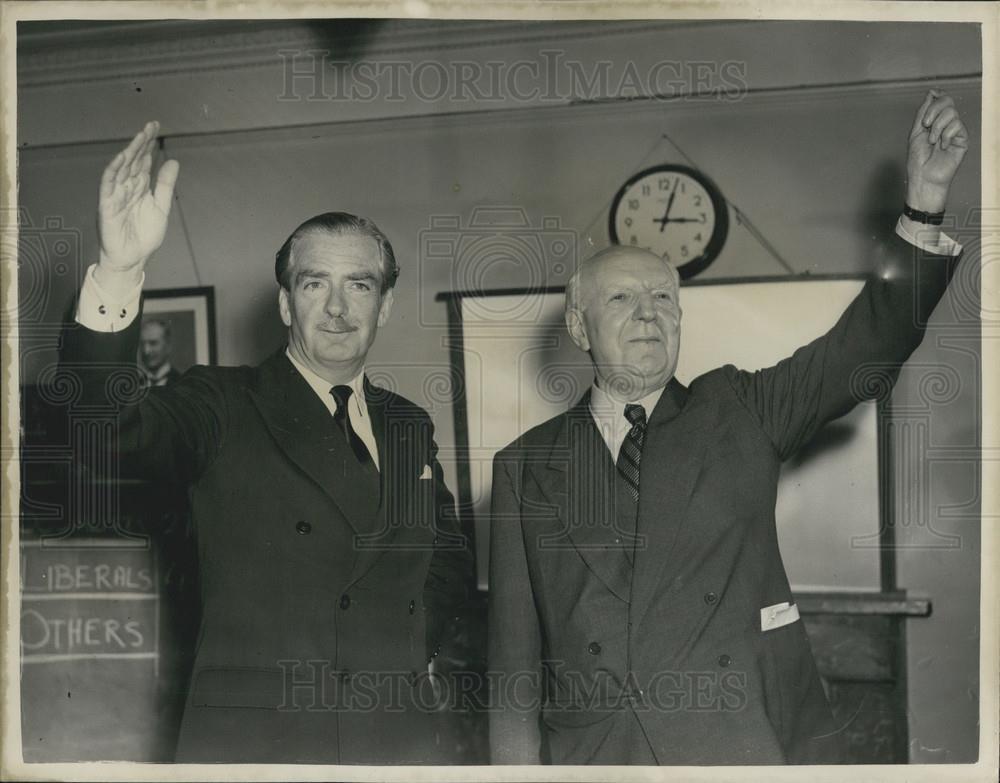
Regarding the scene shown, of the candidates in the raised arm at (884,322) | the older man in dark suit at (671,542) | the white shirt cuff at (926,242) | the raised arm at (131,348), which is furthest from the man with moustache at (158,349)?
the white shirt cuff at (926,242)

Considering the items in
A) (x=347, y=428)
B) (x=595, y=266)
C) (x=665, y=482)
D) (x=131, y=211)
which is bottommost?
(x=665, y=482)

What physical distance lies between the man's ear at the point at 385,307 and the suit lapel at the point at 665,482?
560 millimetres

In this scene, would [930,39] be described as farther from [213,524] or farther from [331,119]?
[213,524]

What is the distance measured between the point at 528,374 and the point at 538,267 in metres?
0.22

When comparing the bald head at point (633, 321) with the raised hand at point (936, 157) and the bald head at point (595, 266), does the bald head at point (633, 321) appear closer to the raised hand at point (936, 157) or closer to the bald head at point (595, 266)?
the bald head at point (595, 266)

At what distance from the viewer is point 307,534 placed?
1995mm

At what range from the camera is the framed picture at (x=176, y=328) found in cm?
224

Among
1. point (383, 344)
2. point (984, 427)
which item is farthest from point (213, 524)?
point (984, 427)

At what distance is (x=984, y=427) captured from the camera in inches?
81.2

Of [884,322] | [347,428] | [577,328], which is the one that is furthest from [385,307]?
[884,322]

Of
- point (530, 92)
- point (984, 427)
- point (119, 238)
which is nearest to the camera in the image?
point (119, 238)

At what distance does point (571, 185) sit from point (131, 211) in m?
0.87

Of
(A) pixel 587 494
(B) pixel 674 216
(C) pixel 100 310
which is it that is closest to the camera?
(C) pixel 100 310

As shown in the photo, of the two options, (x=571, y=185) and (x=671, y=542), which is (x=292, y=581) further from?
(x=571, y=185)
